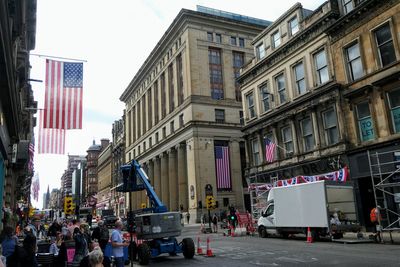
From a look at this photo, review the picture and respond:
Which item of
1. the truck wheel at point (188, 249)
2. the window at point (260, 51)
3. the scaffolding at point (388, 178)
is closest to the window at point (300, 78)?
the window at point (260, 51)

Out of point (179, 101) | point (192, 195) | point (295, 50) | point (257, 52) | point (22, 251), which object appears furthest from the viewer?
point (179, 101)

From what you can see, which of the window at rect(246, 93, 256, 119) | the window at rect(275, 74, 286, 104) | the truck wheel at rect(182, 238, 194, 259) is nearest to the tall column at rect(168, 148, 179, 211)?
the window at rect(246, 93, 256, 119)

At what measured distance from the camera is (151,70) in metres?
79.1

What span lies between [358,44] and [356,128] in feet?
18.5

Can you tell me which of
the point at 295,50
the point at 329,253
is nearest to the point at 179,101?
the point at 295,50

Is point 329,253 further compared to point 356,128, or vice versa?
point 356,128

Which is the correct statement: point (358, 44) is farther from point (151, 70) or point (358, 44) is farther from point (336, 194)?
point (151, 70)

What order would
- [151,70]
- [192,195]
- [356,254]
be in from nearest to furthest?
[356,254]
[192,195]
[151,70]

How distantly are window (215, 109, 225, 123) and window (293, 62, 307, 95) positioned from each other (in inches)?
1150

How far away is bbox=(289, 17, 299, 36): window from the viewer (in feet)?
105

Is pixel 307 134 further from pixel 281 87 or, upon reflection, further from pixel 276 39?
pixel 276 39

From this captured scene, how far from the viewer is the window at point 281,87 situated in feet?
109

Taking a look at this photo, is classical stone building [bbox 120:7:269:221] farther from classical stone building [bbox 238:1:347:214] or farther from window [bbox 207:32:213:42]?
classical stone building [bbox 238:1:347:214]

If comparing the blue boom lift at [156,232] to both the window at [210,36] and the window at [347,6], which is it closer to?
the window at [347,6]
